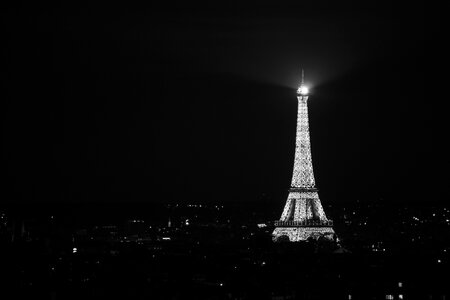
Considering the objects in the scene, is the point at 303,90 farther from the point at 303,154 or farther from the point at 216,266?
the point at 216,266

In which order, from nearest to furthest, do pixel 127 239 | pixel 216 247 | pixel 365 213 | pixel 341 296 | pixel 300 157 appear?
pixel 341 296
pixel 300 157
pixel 216 247
pixel 127 239
pixel 365 213

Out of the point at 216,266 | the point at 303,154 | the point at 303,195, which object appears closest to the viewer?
the point at 216,266

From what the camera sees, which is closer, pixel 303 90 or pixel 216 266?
pixel 216 266

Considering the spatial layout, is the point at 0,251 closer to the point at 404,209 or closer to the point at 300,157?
the point at 300,157

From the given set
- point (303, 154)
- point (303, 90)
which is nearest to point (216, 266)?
point (303, 154)

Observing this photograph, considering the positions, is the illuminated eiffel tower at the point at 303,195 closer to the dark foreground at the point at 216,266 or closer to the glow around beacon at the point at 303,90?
the glow around beacon at the point at 303,90

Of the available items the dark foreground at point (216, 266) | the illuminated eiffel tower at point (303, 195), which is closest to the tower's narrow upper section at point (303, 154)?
the illuminated eiffel tower at point (303, 195)

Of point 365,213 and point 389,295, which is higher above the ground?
point 365,213

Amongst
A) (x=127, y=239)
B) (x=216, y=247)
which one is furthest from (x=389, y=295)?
(x=127, y=239)
